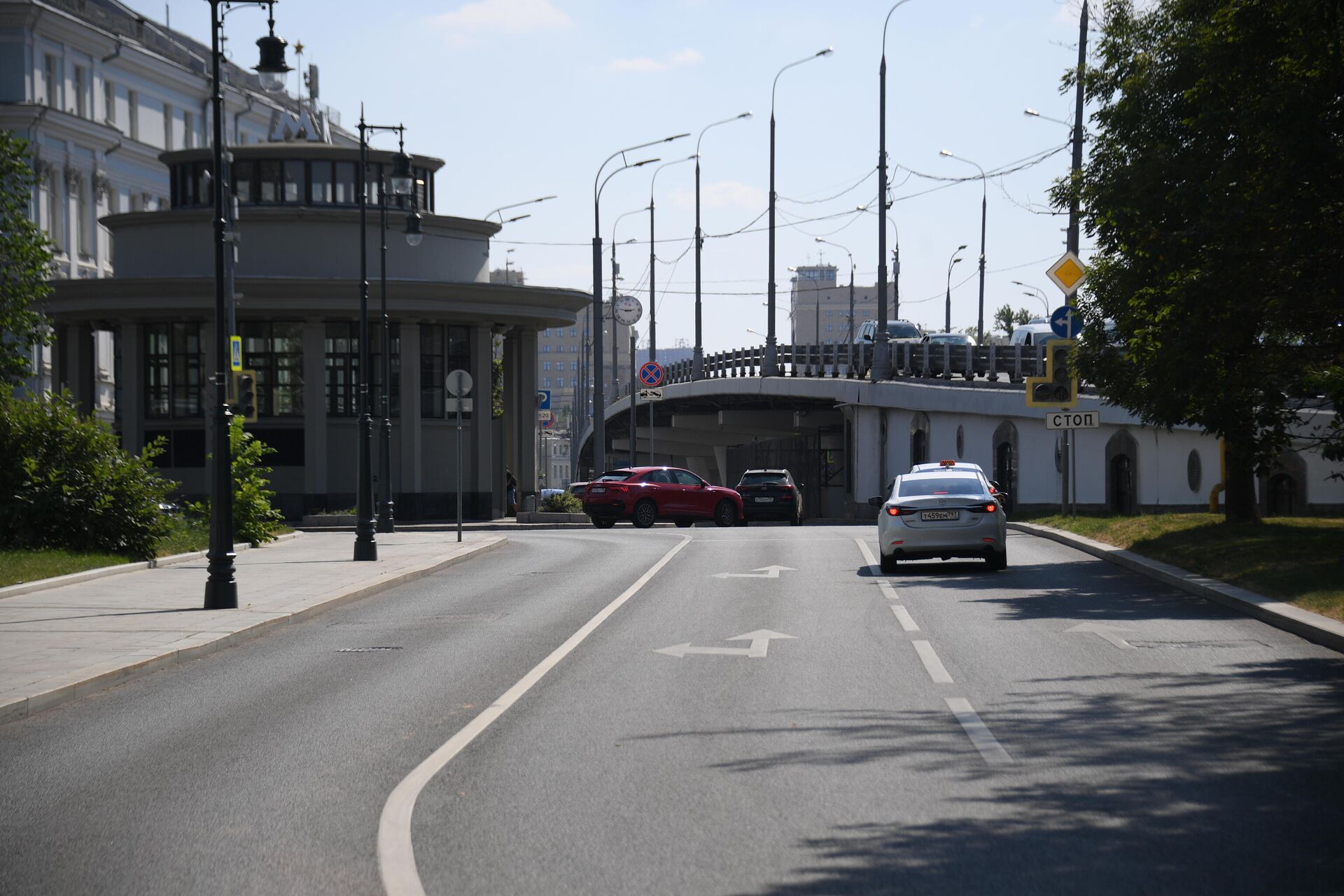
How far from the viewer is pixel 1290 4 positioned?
54.6 ft

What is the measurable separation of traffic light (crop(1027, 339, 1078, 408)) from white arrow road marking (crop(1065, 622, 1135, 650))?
47.9 ft

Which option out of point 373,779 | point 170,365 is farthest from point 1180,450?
point 373,779

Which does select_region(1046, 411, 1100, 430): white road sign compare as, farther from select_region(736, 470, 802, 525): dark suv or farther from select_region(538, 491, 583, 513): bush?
select_region(538, 491, 583, 513): bush

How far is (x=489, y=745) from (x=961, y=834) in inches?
125

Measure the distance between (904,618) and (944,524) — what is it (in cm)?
633

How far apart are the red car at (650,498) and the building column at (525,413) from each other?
267 inches

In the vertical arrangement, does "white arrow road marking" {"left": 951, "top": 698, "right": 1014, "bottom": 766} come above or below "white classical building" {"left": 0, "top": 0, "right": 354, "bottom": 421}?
below

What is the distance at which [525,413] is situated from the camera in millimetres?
49625

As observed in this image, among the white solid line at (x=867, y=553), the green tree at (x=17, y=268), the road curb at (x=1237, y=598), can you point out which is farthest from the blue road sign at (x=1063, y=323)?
the green tree at (x=17, y=268)

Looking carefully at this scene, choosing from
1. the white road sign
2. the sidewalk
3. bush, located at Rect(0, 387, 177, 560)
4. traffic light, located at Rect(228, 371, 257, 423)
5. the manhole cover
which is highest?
traffic light, located at Rect(228, 371, 257, 423)

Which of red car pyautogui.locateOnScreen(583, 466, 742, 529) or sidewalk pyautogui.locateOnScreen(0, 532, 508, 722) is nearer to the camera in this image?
sidewalk pyautogui.locateOnScreen(0, 532, 508, 722)

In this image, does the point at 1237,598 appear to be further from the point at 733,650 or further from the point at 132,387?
the point at 132,387

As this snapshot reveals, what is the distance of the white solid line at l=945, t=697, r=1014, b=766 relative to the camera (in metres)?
8.26

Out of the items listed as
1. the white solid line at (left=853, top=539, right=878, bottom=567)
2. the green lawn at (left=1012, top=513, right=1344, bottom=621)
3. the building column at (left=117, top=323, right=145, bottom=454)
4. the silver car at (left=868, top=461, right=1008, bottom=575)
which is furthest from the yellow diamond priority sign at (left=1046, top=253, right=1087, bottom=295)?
the building column at (left=117, top=323, right=145, bottom=454)
